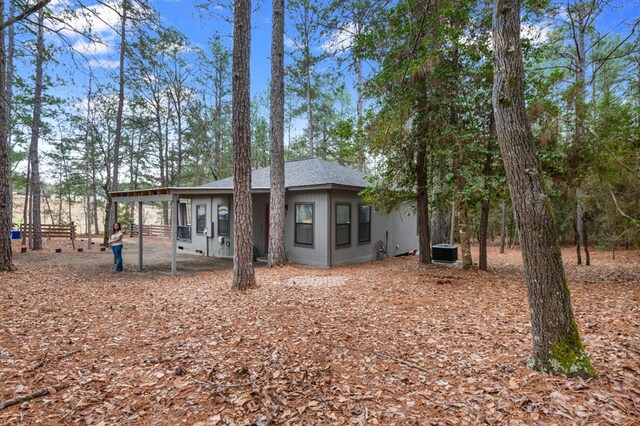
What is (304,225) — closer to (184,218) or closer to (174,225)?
(174,225)

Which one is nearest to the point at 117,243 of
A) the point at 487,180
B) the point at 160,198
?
the point at 160,198

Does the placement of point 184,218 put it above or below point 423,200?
below

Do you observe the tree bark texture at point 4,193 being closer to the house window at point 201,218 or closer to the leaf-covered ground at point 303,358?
the leaf-covered ground at point 303,358

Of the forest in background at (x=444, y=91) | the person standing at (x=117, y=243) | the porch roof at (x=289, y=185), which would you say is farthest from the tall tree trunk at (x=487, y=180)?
the person standing at (x=117, y=243)

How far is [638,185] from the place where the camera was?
7.55 meters

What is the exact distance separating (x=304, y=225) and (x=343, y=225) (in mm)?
1307

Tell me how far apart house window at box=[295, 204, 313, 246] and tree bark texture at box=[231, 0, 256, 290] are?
4.43m

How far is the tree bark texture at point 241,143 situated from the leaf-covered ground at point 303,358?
0.66m

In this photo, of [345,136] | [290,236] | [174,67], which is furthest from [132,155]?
[345,136]

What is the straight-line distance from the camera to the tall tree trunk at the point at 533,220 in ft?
9.08

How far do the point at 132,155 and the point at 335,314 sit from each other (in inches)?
868

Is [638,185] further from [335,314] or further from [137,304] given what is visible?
[137,304]

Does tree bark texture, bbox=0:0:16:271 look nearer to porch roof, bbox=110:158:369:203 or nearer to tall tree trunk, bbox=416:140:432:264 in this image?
porch roof, bbox=110:158:369:203

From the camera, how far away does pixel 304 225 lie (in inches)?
424
